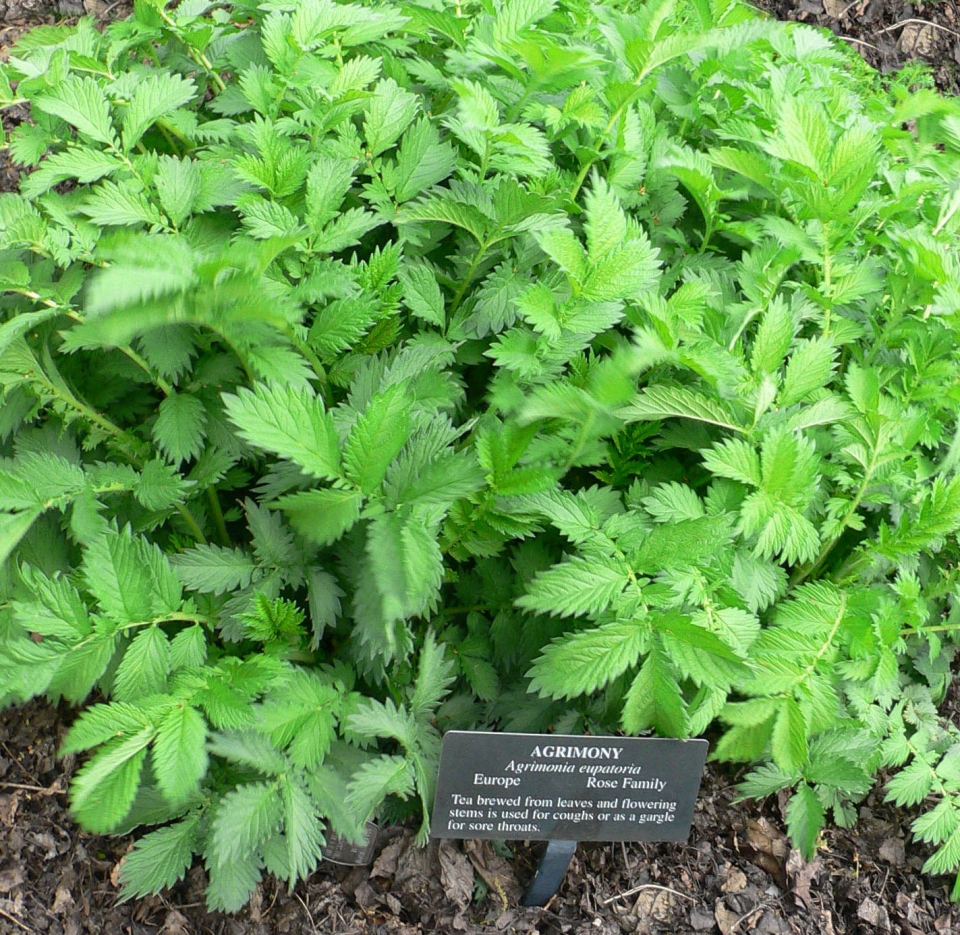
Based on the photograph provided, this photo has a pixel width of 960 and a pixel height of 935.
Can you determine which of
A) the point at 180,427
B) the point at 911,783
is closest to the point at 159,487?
the point at 180,427

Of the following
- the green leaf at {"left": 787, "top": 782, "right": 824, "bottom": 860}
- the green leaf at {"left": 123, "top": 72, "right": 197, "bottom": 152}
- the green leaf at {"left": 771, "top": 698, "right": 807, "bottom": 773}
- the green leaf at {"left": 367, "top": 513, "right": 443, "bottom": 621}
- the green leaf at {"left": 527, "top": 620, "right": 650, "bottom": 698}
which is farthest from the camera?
the green leaf at {"left": 787, "top": 782, "right": 824, "bottom": 860}

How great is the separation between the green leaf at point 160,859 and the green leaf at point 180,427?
498 mm

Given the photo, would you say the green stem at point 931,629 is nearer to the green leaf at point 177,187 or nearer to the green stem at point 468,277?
the green stem at point 468,277

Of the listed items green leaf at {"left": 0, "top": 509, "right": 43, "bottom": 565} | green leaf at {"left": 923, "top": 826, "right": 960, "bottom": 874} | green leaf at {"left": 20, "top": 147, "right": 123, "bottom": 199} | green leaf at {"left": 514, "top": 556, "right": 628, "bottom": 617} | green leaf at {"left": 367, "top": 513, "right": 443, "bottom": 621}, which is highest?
green leaf at {"left": 20, "top": 147, "right": 123, "bottom": 199}

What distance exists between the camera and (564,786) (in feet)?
4.08

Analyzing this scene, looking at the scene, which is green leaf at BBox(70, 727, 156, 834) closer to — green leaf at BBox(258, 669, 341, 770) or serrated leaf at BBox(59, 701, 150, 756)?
serrated leaf at BBox(59, 701, 150, 756)

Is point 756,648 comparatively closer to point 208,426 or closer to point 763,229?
point 763,229

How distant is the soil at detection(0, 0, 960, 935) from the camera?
1366 mm

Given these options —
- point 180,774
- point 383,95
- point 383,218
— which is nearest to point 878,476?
point 383,218

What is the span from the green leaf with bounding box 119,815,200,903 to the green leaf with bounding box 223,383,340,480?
590 mm

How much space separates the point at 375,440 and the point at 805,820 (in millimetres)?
911

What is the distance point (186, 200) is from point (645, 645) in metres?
0.85

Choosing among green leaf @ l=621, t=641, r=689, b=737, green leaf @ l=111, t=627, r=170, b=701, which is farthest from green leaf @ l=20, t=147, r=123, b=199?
green leaf @ l=621, t=641, r=689, b=737

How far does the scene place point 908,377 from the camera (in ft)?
4.66
